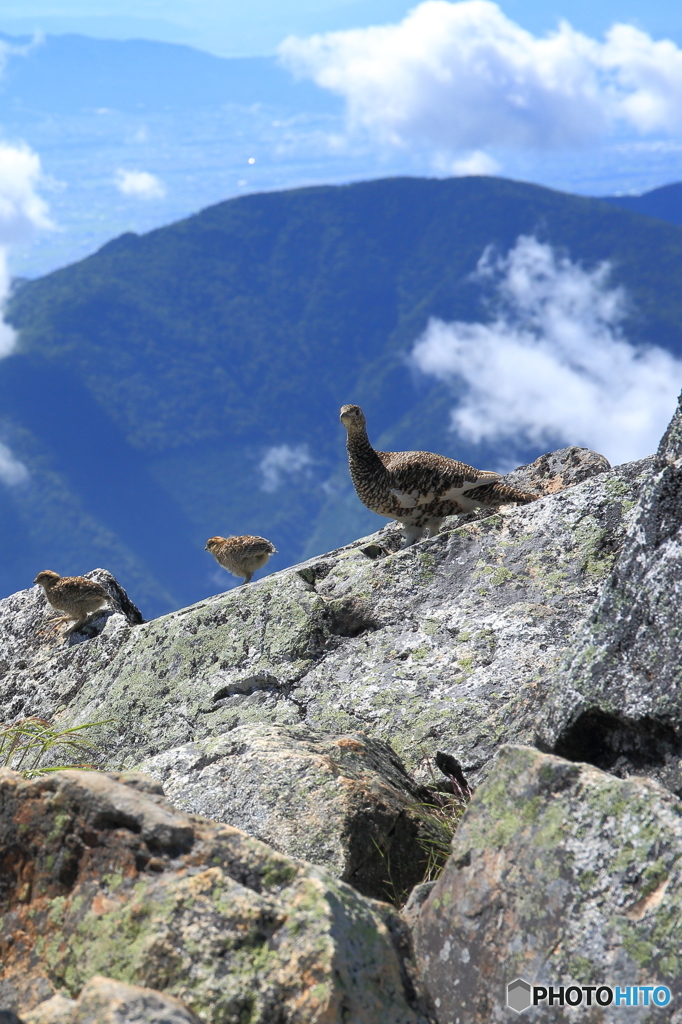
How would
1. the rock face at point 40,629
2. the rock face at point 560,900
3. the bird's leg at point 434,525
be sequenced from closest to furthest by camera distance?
the rock face at point 560,900 → the rock face at point 40,629 → the bird's leg at point 434,525

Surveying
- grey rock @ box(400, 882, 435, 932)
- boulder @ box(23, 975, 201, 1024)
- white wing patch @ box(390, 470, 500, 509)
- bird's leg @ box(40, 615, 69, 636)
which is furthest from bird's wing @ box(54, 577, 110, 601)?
boulder @ box(23, 975, 201, 1024)

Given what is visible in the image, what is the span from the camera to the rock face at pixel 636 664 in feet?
19.1

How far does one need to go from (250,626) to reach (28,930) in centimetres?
571

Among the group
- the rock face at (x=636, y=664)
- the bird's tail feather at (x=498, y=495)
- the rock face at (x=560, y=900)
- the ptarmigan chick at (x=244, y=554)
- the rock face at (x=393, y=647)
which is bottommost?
the rock face at (x=560, y=900)

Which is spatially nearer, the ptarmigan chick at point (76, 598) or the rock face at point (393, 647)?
the rock face at point (393, 647)

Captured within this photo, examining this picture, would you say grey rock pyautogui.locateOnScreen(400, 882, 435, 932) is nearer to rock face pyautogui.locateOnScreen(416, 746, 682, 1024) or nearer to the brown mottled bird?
rock face pyautogui.locateOnScreen(416, 746, 682, 1024)

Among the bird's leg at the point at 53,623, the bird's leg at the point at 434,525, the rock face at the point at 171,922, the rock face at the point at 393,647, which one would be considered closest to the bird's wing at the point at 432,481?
the bird's leg at the point at 434,525

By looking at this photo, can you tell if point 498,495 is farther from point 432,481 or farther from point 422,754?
point 422,754

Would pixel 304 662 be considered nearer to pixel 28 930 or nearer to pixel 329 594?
pixel 329 594

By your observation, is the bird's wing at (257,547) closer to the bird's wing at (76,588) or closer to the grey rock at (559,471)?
the bird's wing at (76,588)

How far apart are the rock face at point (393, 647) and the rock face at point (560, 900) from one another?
2696 mm

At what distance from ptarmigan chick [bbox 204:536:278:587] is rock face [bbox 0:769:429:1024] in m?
12.4

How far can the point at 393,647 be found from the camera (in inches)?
372

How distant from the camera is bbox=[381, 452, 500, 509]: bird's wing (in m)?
12.3
